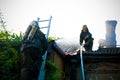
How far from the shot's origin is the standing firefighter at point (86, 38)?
12.3 metres

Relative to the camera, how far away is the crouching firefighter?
581cm

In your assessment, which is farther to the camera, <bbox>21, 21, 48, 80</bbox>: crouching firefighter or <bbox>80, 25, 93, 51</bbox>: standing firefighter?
<bbox>80, 25, 93, 51</bbox>: standing firefighter

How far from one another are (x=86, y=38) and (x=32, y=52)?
22.8ft

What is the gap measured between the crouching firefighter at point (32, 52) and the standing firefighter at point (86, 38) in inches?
242

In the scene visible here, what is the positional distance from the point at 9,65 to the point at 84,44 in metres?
6.64

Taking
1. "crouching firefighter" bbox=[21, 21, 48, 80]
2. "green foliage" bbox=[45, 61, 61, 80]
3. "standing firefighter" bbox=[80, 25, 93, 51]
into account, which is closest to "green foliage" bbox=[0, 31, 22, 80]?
"crouching firefighter" bbox=[21, 21, 48, 80]

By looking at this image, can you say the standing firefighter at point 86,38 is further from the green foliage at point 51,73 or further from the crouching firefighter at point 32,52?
the crouching firefighter at point 32,52

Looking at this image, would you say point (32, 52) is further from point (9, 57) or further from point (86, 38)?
point (86, 38)

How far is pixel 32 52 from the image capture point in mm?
6023

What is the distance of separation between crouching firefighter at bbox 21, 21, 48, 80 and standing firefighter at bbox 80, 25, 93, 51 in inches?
242

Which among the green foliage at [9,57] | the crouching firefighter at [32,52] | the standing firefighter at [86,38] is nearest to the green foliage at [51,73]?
the crouching firefighter at [32,52]

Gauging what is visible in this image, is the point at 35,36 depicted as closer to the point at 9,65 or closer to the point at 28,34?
the point at 28,34

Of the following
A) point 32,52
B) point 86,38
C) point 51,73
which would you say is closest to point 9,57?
point 32,52

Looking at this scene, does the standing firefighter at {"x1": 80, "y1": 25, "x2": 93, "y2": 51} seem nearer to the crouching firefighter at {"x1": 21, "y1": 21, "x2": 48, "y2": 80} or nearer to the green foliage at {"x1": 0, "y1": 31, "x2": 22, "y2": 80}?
the green foliage at {"x1": 0, "y1": 31, "x2": 22, "y2": 80}
